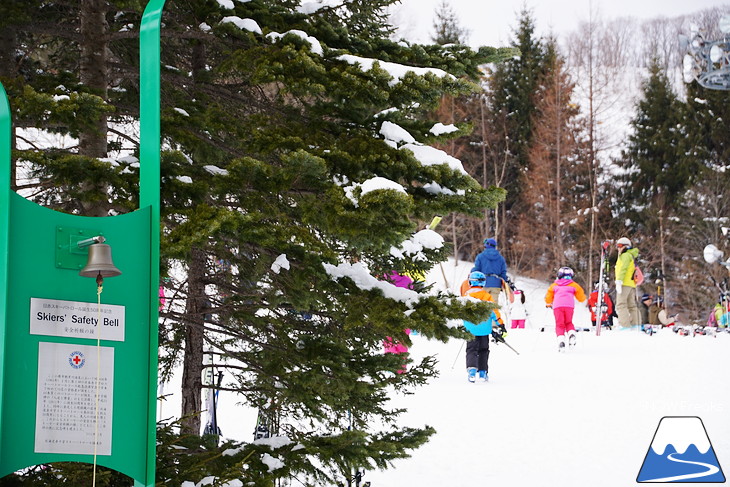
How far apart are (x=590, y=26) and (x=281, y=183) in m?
32.6

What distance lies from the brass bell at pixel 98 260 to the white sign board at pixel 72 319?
0.16 meters

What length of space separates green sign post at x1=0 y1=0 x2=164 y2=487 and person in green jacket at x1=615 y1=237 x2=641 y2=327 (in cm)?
1370

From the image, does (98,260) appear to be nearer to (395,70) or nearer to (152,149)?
(152,149)

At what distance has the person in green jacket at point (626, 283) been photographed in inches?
639

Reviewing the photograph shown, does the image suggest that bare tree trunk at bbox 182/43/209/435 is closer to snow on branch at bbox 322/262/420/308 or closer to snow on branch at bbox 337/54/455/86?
snow on branch at bbox 322/262/420/308

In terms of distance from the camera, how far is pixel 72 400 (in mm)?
3131

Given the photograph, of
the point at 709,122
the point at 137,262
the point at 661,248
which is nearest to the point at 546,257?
the point at 661,248

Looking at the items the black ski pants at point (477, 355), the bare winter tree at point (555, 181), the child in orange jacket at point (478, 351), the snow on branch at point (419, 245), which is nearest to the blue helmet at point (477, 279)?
the child in orange jacket at point (478, 351)

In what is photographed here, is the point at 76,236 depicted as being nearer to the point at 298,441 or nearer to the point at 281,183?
the point at 281,183

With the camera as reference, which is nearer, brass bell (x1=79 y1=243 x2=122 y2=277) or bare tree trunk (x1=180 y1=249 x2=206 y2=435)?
brass bell (x1=79 y1=243 x2=122 y2=277)

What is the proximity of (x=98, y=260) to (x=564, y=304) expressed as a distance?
11.3 meters

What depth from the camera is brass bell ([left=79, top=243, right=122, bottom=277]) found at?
302 centimetres

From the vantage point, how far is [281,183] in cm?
448

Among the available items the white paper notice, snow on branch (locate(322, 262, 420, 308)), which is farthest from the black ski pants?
the white paper notice
